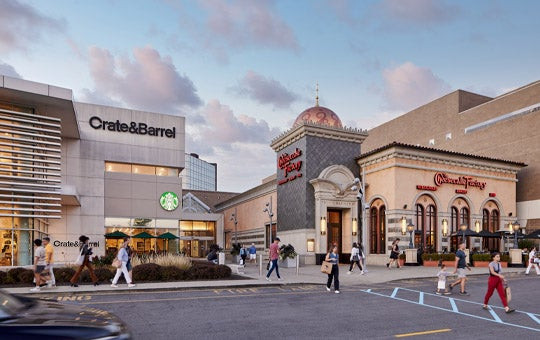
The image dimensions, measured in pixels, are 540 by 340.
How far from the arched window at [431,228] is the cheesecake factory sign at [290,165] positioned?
10.4m

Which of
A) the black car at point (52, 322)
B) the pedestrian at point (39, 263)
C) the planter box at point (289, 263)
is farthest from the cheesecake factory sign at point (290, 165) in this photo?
the black car at point (52, 322)

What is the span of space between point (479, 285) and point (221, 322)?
44.0ft

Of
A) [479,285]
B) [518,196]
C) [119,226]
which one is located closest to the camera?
[479,285]

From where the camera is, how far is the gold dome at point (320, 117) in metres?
35.8

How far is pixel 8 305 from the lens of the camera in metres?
5.37

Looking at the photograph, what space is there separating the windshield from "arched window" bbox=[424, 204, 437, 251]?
32.0 metres

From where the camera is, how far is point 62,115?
29.3 metres

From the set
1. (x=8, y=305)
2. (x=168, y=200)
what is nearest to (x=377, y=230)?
(x=168, y=200)

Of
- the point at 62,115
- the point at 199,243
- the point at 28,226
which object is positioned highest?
the point at 62,115

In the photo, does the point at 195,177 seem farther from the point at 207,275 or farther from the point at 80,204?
the point at 207,275

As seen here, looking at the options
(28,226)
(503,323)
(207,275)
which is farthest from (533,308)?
(28,226)

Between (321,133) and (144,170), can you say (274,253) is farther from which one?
(144,170)

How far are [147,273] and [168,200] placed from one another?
20036mm

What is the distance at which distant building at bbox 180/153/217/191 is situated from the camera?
501 feet
